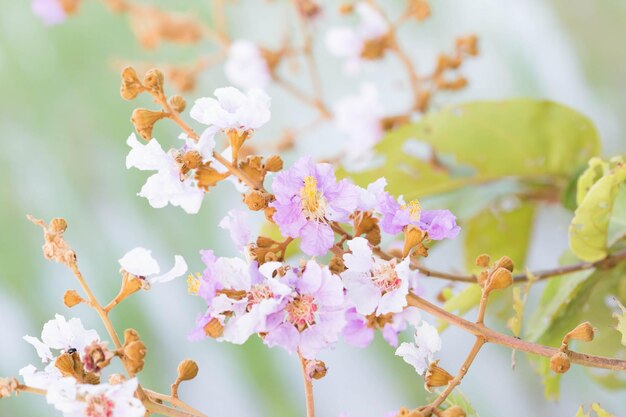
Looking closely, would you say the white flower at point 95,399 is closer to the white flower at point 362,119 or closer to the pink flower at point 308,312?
the pink flower at point 308,312

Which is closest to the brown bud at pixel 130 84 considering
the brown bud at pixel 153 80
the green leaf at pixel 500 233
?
the brown bud at pixel 153 80

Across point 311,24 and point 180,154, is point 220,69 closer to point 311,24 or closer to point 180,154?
point 311,24

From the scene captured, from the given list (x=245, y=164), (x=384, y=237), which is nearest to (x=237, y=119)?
(x=245, y=164)

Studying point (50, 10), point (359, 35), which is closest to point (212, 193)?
point (50, 10)

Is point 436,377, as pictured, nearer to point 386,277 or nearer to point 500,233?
point 386,277

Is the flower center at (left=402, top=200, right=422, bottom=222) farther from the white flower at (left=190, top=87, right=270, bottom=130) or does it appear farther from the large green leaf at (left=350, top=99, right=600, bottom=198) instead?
the large green leaf at (left=350, top=99, right=600, bottom=198)

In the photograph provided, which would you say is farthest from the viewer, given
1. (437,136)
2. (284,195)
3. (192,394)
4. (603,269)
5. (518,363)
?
(192,394)

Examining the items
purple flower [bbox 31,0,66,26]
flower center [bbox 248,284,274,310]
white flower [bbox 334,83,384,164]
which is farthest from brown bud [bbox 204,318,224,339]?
purple flower [bbox 31,0,66,26]
